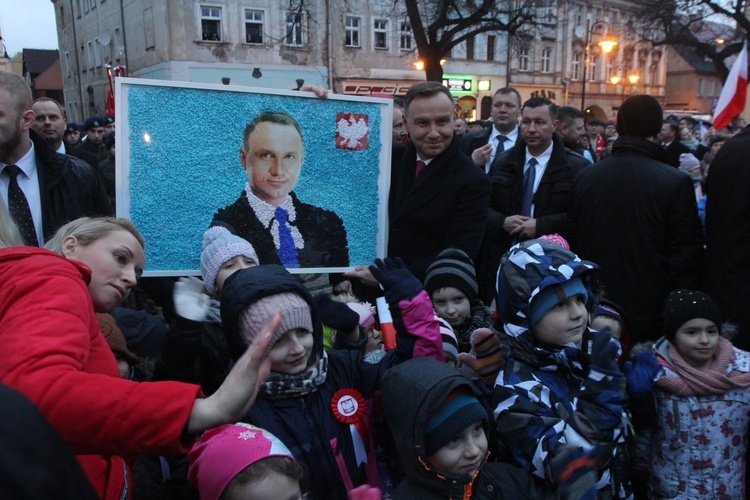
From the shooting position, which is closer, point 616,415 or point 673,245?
point 616,415

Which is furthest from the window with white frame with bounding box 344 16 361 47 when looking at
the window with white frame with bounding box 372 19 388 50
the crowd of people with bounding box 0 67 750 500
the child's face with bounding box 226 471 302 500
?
→ the child's face with bounding box 226 471 302 500

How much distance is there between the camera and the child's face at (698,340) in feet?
8.57

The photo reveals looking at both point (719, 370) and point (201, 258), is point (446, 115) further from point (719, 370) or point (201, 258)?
point (719, 370)

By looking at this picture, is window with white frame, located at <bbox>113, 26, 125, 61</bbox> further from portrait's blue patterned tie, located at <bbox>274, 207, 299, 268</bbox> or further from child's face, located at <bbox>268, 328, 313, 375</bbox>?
child's face, located at <bbox>268, 328, 313, 375</bbox>

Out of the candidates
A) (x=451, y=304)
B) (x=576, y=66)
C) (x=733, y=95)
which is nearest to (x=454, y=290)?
(x=451, y=304)

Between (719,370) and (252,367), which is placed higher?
(252,367)

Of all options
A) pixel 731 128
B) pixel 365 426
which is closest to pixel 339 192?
pixel 365 426

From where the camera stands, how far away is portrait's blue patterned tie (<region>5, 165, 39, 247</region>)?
2.87 m

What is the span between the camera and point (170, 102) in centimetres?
281

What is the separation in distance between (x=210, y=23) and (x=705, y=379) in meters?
27.1

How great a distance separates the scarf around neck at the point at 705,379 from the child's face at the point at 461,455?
124cm

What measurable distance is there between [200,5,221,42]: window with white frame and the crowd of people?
81.6ft

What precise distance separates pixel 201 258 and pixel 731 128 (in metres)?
11.3

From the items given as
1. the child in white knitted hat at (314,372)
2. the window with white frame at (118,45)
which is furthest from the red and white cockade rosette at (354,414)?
the window with white frame at (118,45)
